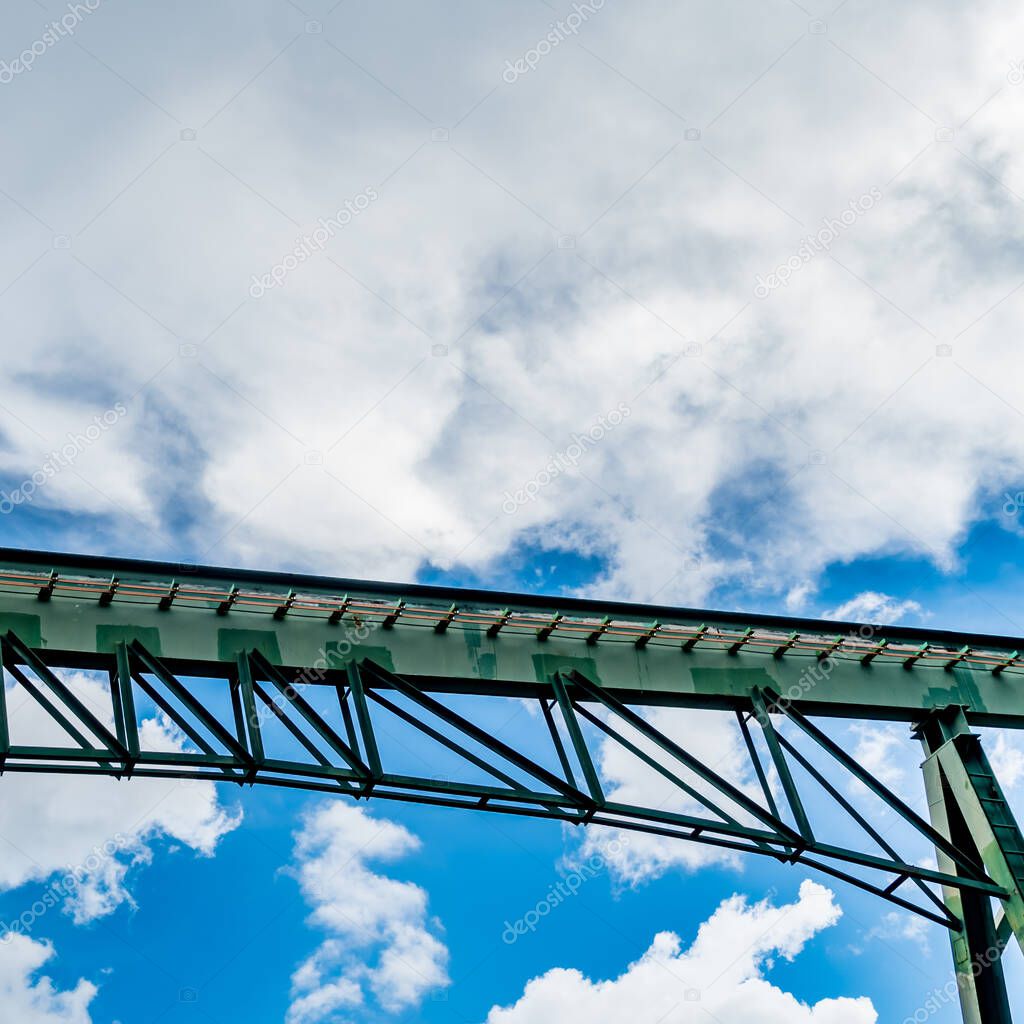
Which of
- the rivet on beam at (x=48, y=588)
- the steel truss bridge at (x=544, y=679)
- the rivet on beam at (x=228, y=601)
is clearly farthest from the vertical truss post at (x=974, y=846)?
the rivet on beam at (x=48, y=588)

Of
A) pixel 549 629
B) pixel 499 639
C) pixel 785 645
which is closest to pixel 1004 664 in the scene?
pixel 785 645

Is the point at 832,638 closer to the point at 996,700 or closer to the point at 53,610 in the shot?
the point at 996,700

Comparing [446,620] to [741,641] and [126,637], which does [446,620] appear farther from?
[741,641]

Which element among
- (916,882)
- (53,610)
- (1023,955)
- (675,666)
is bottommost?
(1023,955)

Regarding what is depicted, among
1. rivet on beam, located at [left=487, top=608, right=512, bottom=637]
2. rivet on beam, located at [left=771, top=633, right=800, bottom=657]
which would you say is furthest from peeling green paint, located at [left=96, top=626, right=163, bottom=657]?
rivet on beam, located at [left=771, top=633, right=800, bottom=657]

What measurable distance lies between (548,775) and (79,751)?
24.1 ft

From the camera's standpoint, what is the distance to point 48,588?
19.8 metres

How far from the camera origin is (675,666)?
75.8ft

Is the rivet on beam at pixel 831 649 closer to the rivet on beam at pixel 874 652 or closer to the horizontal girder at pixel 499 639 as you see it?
the horizontal girder at pixel 499 639

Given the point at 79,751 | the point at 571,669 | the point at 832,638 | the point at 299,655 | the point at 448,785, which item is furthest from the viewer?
the point at 832,638

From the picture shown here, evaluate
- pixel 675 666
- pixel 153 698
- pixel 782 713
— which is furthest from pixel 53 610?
pixel 782 713

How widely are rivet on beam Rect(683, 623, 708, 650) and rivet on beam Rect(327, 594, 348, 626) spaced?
661 centimetres

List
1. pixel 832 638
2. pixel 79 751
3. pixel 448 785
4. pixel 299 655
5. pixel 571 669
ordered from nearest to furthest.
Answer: pixel 79 751 → pixel 448 785 → pixel 299 655 → pixel 571 669 → pixel 832 638

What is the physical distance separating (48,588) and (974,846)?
17.4 metres
